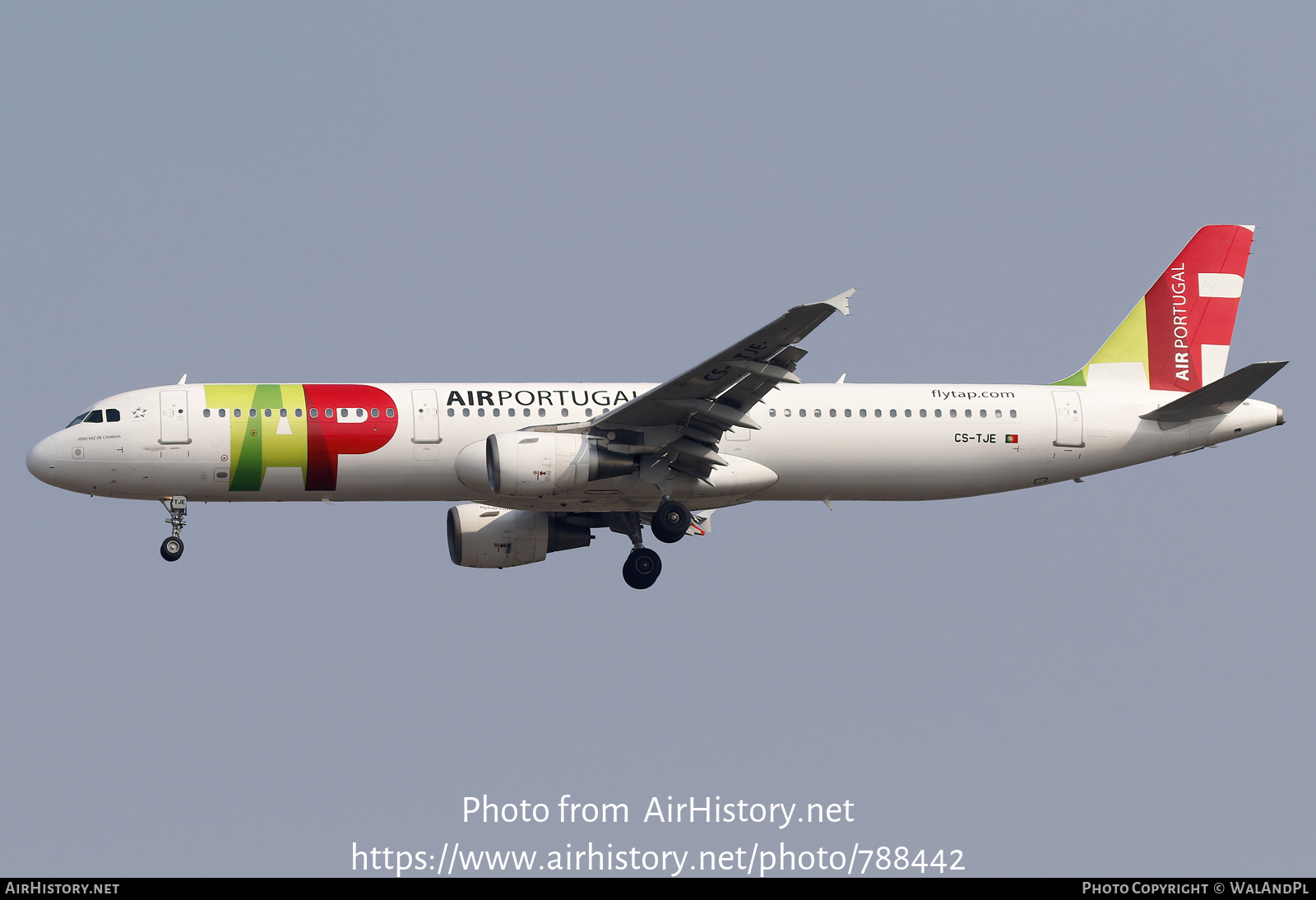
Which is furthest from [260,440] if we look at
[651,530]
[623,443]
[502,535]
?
[651,530]

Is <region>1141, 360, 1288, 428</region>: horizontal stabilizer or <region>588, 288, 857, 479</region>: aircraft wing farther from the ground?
<region>1141, 360, 1288, 428</region>: horizontal stabilizer

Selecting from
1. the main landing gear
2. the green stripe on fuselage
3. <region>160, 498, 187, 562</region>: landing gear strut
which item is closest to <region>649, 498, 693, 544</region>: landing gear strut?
the main landing gear

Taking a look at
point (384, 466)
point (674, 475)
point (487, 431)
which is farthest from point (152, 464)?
point (674, 475)

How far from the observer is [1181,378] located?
136 feet

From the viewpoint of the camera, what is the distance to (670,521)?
123 feet

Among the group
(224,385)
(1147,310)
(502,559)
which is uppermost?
(1147,310)

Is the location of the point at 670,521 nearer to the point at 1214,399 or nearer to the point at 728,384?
the point at 728,384

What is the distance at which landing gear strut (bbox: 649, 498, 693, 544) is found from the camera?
37.3 m

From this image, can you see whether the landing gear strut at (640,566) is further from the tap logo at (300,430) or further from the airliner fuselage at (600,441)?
the tap logo at (300,430)

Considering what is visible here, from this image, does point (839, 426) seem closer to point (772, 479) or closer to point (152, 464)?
point (772, 479)

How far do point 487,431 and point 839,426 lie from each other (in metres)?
8.03

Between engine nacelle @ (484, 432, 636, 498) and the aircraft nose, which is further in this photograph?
the aircraft nose

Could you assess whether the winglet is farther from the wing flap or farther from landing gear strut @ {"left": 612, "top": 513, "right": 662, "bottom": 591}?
landing gear strut @ {"left": 612, "top": 513, "right": 662, "bottom": 591}

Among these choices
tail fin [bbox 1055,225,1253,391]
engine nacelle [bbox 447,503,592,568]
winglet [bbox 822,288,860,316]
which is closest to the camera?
winglet [bbox 822,288,860,316]
